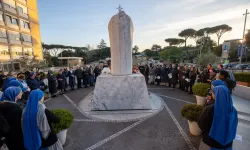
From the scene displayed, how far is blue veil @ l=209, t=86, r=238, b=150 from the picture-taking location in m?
2.06

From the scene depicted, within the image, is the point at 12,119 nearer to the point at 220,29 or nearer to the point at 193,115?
the point at 193,115

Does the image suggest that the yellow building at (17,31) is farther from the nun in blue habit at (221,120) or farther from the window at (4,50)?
the nun in blue habit at (221,120)

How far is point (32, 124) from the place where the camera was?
2.16m

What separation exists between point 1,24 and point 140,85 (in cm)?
2979

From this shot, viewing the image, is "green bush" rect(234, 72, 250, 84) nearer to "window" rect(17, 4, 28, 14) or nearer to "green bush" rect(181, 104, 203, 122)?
"green bush" rect(181, 104, 203, 122)

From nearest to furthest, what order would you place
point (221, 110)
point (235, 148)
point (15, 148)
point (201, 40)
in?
point (221, 110), point (15, 148), point (235, 148), point (201, 40)

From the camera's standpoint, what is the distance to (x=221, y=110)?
207 centimetres

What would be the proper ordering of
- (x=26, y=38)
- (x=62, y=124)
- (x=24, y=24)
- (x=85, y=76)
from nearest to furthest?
(x=62, y=124) → (x=85, y=76) → (x=24, y=24) → (x=26, y=38)

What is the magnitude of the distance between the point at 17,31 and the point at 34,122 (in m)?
33.6

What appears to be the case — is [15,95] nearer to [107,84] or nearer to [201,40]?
[107,84]

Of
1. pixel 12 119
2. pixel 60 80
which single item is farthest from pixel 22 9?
pixel 12 119

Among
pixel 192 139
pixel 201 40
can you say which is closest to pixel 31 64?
pixel 192 139

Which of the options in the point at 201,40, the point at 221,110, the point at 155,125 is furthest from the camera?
the point at 201,40

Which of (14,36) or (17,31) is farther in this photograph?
(17,31)
